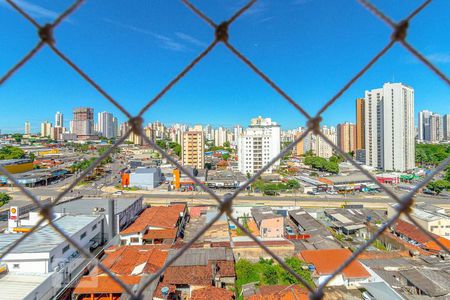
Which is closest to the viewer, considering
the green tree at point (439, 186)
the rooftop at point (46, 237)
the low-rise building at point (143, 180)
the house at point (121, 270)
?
the house at point (121, 270)

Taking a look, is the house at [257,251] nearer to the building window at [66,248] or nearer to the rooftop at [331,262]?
the rooftop at [331,262]

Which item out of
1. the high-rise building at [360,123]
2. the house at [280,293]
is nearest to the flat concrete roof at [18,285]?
the house at [280,293]

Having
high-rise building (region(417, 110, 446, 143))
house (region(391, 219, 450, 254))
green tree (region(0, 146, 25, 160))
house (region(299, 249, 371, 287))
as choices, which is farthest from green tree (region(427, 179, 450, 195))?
high-rise building (region(417, 110, 446, 143))

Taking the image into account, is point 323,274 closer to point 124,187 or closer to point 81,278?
point 81,278

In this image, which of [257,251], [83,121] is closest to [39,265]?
[257,251]

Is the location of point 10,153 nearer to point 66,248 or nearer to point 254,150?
point 254,150

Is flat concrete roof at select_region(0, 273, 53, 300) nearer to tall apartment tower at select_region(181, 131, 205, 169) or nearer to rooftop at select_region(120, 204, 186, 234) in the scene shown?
rooftop at select_region(120, 204, 186, 234)

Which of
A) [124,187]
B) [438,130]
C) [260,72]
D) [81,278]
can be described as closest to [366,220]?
[81,278]
